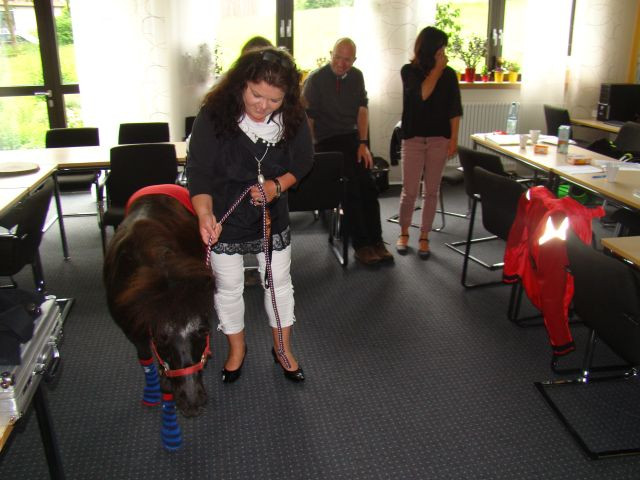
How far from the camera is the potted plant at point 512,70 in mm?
6078

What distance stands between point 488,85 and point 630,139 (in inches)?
75.1

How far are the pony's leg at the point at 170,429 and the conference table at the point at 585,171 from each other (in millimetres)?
2443

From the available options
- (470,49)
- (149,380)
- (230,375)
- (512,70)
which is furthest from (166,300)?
(512,70)

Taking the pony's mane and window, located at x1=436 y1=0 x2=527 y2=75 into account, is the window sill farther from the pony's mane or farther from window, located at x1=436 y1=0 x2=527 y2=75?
the pony's mane

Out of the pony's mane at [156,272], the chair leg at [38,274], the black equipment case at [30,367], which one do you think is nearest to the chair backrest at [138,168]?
the chair leg at [38,274]

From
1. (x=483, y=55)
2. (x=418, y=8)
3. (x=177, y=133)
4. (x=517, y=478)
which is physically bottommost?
(x=517, y=478)

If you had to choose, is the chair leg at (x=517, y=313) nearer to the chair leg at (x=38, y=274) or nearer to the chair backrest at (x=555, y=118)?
the chair backrest at (x=555, y=118)

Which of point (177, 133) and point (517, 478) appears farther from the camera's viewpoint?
point (177, 133)

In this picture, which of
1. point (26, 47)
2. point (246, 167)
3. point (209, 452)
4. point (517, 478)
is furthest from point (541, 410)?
point (26, 47)

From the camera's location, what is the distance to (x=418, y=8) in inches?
217

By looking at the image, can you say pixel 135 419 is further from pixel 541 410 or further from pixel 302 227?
pixel 302 227

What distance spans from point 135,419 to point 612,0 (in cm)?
612

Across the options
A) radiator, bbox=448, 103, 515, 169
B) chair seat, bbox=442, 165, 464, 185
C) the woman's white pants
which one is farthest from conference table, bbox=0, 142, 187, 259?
radiator, bbox=448, 103, 515, 169

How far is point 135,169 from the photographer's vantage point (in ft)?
12.0
